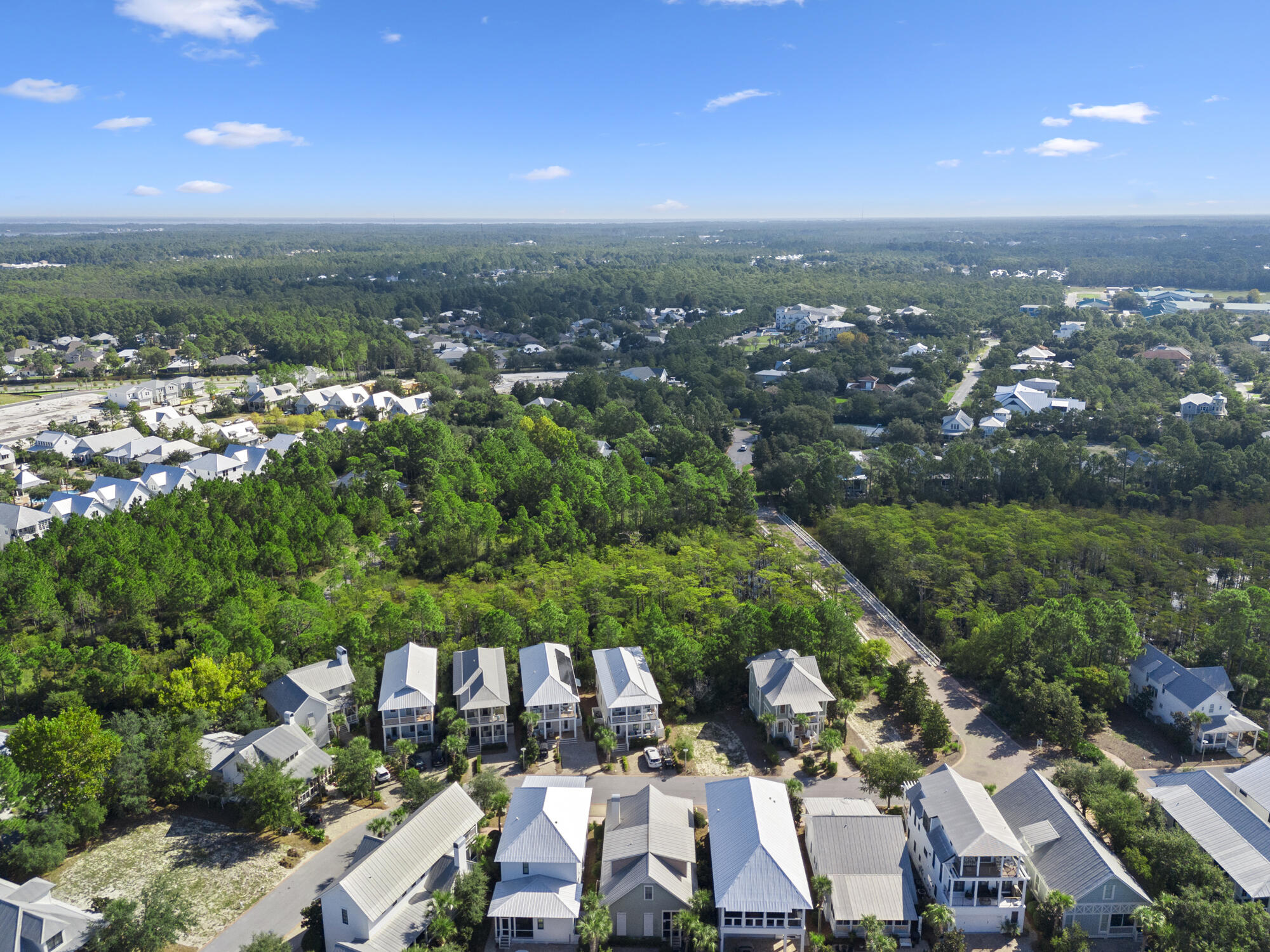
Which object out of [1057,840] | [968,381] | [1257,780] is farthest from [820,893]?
[968,381]

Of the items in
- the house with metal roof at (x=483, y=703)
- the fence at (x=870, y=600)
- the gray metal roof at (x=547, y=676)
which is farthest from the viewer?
the fence at (x=870, y=600)

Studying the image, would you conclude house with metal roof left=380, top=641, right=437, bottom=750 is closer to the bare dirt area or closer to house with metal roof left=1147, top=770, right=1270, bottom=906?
the bare dirt area

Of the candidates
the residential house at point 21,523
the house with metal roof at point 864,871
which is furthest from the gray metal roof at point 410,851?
the residential house at point 21,523

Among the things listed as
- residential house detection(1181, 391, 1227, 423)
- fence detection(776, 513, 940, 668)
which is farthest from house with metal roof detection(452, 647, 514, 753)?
residential house detection(1181, 391, 1227, 423)

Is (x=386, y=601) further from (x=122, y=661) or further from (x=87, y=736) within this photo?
(x=87, y=736)

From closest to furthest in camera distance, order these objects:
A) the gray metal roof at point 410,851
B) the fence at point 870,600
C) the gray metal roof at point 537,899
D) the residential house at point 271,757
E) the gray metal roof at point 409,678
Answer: the gray metal roof at point 410,851, the gray metal roof at point 537,899, the residential house at point 271,757, the gray metal roof at point 409,678, the fence at point 870,600

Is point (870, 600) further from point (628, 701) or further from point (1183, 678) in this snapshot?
point (628, 701)

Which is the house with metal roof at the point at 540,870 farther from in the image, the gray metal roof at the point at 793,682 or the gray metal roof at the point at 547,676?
the gray metal roof at the point at 793,682
